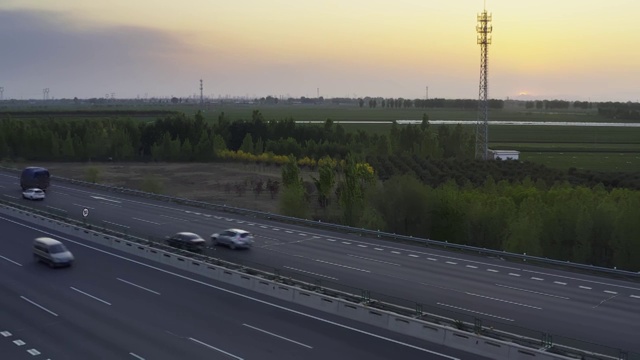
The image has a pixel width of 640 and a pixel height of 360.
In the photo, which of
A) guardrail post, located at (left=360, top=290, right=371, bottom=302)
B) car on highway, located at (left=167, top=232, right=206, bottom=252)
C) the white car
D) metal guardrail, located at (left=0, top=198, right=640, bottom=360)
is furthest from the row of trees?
guardrail post, located at (left=360, top=290, right=371, bottom=302)

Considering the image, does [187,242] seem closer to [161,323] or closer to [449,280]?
[161,323]

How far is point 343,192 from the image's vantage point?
48.4 metres

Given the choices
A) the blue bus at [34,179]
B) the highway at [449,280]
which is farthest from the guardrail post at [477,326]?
the blue bus at [34,179]

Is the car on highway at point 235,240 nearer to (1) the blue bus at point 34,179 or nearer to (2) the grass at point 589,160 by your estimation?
(1) the blue bus at point 34,179

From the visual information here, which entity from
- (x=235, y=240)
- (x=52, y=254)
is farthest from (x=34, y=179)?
(x=235, y=240)

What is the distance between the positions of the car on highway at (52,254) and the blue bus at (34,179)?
25.0 meters

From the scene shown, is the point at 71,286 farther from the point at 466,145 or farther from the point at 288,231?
the point at 466,145

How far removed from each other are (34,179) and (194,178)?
24503mm

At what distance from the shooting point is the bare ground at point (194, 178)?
192ft

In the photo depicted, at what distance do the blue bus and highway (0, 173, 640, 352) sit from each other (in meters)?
16.2

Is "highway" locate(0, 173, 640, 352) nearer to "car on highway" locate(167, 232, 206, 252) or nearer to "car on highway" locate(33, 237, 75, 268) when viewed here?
"car on highway" locate(167, 232, 206, 252)

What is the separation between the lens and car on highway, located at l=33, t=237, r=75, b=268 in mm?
26281

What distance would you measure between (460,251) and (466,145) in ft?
206

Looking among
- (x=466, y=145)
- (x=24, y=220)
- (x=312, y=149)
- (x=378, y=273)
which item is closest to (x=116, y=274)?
(x=378, y=273)
